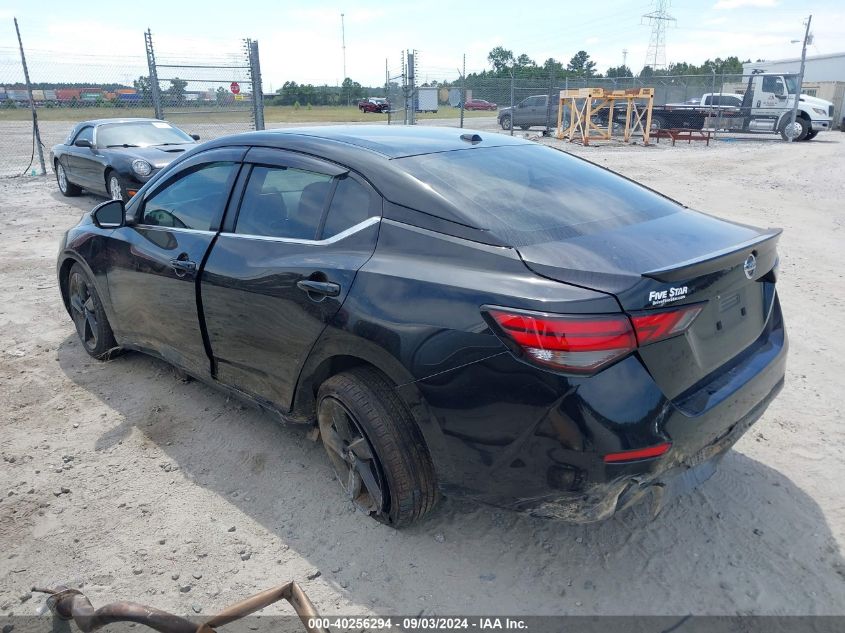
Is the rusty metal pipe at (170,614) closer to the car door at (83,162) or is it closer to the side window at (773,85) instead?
the car door at (83,162)

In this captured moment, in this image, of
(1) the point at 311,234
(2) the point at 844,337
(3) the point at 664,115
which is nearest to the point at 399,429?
(1) the point at 311,234

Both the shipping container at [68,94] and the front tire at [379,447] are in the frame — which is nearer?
the front tire at [379,447]

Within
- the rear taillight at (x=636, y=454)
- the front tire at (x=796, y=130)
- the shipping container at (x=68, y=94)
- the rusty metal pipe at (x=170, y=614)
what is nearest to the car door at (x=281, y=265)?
the rusty metal pipe at (x=170, y=614)

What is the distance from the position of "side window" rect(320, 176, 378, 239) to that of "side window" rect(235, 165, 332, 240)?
69 mm

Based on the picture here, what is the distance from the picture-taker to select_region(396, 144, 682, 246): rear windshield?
2.49 meters

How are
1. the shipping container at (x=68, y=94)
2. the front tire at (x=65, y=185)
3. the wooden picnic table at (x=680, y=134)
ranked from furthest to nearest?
1. the shipping container at (x=68, y=94)
2. the wooden picnic table at (x=680, y=134)
3. the front tire at (x=65, y=185)

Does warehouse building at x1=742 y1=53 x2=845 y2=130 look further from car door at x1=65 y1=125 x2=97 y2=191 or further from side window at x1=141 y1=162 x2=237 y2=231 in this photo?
side window at x1=141 y1=162 x2=237 y2=231

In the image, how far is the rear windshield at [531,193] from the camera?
2.49 metres

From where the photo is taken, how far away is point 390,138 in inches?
123

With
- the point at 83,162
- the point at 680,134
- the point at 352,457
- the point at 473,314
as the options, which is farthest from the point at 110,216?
the point at 680,134

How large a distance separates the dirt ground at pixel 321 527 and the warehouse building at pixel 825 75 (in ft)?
97.1

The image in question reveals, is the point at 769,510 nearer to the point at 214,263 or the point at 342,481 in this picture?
the point at 342,481

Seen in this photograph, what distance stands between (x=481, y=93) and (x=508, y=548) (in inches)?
1153

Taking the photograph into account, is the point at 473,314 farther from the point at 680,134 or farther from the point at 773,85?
the point at 773,85
